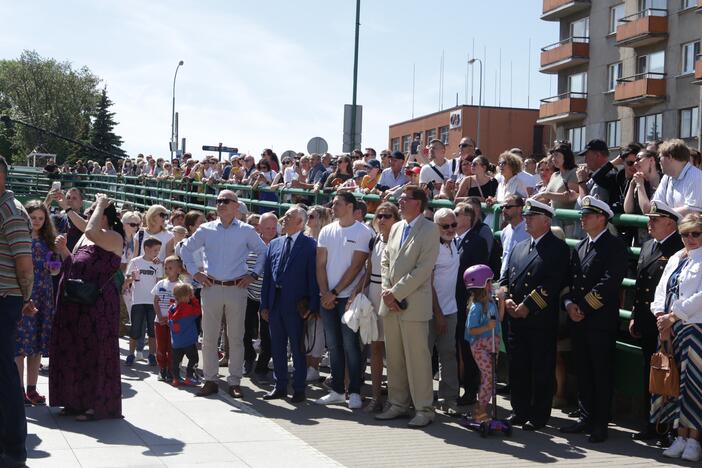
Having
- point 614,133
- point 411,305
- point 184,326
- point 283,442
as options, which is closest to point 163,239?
point 184,326

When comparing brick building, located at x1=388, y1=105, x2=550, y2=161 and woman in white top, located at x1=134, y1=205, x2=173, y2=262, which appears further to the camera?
brick building, located at x1=388, y1=105, x2=550, y2=161

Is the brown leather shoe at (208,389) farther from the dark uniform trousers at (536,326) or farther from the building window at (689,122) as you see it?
the building window at (689,122)

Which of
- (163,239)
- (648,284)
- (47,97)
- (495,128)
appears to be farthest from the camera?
(47,97)

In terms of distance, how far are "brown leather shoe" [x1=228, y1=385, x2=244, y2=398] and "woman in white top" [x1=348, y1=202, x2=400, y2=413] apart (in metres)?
1.46

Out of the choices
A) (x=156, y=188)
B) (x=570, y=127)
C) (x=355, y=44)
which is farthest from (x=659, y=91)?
(x=156, y=188)

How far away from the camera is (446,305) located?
967 cm

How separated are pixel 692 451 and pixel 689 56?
127 feet

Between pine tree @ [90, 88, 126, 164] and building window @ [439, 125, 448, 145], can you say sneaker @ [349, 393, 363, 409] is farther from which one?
pine tree @ [90, 88, 126, 164]

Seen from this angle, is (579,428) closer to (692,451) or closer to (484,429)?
(484,429)

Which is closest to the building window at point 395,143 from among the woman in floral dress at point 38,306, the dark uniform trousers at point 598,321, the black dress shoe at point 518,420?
the woman in floral dress at point 38,306

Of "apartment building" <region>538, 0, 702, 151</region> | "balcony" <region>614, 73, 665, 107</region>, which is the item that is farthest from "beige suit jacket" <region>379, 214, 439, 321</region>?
"balcony" <region>614, 73, 665, 107</region>

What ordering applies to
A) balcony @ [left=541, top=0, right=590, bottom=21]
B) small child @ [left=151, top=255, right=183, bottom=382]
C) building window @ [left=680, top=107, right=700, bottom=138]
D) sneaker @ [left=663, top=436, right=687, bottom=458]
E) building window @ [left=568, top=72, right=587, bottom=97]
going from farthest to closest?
building window @ [left=568, top=72, right=587, bottom=97] → balcony @ [left=541, top=0, right=590, bottom=21] → building window @ [left=680, top=107, right=700, bottom=138] → small child @ [left=151, top=255, right=183, bottom=382] → sneaker @ [left=663, top=436, right=687, bottom=458]

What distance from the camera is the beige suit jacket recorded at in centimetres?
902

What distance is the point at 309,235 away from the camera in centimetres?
1096
